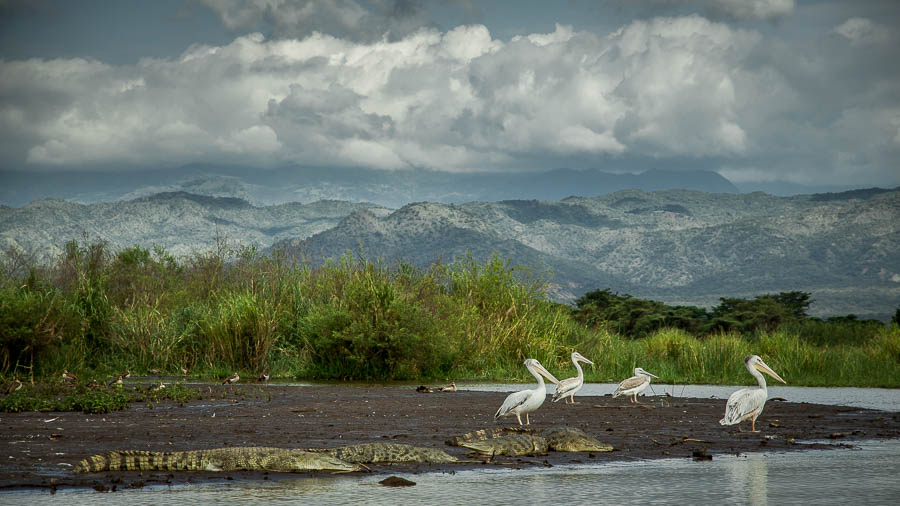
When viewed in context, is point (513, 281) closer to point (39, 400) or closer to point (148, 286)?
point (148, 286)

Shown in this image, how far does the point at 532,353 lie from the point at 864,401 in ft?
37.0

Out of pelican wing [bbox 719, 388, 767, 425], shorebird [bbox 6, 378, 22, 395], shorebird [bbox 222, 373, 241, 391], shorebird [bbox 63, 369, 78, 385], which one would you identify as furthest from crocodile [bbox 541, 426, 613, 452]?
shorebird [bbox 63, 369, 78, 385]

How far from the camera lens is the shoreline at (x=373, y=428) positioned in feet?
37.9

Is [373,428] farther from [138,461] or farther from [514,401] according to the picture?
[138,461]

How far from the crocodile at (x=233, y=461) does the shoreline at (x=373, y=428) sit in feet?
0.39

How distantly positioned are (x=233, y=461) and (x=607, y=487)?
423cm

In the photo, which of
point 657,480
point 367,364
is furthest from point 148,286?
point 657,480

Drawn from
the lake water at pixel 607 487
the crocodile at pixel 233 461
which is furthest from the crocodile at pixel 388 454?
the lake water at pixel 607 487

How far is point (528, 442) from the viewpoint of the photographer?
13.0m

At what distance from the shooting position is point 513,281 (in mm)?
32938

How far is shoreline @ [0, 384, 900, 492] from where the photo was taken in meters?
11.6

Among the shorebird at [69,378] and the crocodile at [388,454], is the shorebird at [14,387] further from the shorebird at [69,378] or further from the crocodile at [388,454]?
the crocodile at [388,454]

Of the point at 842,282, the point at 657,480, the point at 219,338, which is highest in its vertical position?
the point at 842,282

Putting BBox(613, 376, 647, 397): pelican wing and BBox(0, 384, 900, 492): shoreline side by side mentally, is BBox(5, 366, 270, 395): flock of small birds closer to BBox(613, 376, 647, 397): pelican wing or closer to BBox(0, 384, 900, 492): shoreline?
BBox(0, 384, 900, 492): shoreline
